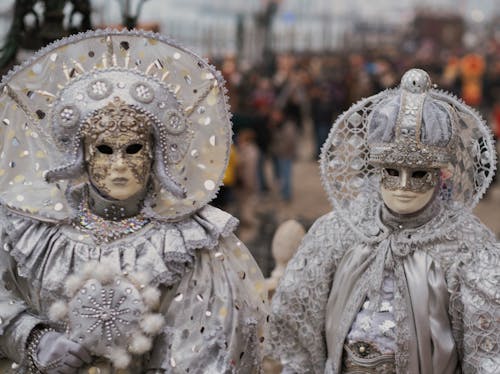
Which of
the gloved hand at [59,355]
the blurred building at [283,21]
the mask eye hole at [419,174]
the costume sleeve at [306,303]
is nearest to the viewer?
the gloved hand at [59,355]

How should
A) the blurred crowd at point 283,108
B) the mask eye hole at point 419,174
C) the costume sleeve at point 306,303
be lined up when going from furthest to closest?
the blurred crowd at point 283,108
the costume sleeve at point 306,303
the mask eye hole at point 419,174

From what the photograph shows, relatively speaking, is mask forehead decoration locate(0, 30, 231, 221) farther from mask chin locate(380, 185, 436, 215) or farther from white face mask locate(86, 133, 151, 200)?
mask chin locate(380, 185, 436, 215)

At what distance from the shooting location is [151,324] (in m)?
4.14

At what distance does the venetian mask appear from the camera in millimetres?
4203

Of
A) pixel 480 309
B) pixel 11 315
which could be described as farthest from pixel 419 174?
pixel 11 315

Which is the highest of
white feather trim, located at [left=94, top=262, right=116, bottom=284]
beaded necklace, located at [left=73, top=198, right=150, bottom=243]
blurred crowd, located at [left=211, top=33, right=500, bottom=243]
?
beaded necklace, located at [left=73, top=198, right=150, bottom=243]

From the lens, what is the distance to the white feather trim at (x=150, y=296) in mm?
4156

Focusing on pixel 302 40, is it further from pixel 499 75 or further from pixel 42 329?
pixel 42 329

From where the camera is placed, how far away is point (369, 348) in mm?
4305

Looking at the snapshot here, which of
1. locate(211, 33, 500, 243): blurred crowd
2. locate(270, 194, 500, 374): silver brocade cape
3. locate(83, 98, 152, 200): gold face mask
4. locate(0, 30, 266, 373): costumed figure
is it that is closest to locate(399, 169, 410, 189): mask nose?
locate(270, 194, 500, 374): silver brocade cape

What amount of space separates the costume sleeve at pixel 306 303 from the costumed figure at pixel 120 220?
198mm

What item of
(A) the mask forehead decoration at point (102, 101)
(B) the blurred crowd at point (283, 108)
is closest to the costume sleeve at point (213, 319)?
(A) the mask forehead decoration at point (102, 101)

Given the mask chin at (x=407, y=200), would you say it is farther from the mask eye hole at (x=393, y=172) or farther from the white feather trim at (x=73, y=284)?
the white feather trim at (x=73, y=284)

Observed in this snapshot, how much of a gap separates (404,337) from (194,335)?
0.77 metres
